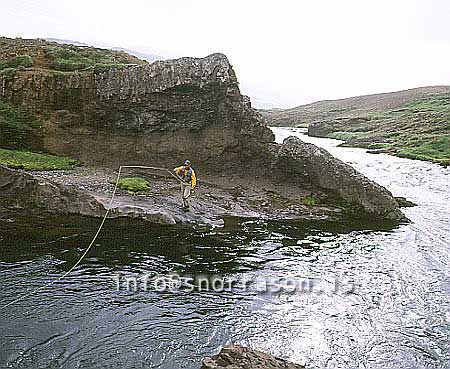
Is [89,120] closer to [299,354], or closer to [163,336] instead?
[163,336]

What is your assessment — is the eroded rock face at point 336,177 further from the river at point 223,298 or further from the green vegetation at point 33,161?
the green vegetation at point 33,161

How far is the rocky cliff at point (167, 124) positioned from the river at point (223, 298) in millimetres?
4728

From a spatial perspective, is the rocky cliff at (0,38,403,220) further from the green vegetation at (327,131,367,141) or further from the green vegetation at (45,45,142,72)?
the green vegetation at (327,131,367,141)

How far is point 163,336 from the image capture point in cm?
1120

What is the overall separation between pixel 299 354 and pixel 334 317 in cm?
230

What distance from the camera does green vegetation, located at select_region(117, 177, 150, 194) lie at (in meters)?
21.7

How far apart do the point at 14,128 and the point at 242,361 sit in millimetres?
20250

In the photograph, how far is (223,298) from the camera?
13469mm

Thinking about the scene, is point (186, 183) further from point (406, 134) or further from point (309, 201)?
point (406, 134)

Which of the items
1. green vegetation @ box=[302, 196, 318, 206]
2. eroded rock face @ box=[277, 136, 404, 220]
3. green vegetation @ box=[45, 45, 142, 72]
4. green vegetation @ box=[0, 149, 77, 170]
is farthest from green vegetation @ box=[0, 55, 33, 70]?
green vegetation @ box=[302, 196, 318, 206]

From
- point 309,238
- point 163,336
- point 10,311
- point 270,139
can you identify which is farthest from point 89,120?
point 163,336

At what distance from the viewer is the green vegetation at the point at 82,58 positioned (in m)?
26.7

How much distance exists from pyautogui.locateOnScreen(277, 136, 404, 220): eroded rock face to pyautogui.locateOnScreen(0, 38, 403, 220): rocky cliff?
0.05 m

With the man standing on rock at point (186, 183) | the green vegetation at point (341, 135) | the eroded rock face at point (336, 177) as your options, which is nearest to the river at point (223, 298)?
the man standing on rock at point (186, 183)
